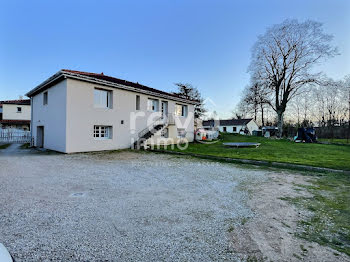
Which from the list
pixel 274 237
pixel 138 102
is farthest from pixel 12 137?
pixel 274 237

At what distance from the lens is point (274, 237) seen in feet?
8.89

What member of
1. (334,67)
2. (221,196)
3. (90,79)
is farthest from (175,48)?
(334,67)

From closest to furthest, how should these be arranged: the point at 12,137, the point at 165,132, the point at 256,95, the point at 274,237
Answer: the point at 274,237
the point at 165,132
the point at 12,137
the point at 256,95

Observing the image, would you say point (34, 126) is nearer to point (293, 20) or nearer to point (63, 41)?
point (63, 41)

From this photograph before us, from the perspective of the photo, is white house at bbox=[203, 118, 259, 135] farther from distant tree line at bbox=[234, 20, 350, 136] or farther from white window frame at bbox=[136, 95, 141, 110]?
white window frame at bbox=[136, 95, 141, 110]

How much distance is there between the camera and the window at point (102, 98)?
1363 centimetres

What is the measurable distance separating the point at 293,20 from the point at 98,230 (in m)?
33.3

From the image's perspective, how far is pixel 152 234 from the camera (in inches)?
107

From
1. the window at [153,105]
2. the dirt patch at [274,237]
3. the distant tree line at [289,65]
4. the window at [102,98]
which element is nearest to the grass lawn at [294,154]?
the window at [153,105]

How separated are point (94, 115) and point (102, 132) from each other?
1.62 m

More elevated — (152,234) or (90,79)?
(90,79)

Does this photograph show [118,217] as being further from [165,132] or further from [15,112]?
[15,112]

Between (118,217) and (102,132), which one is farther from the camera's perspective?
(102,132)

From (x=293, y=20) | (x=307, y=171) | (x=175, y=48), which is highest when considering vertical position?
(x=293, y=20)
